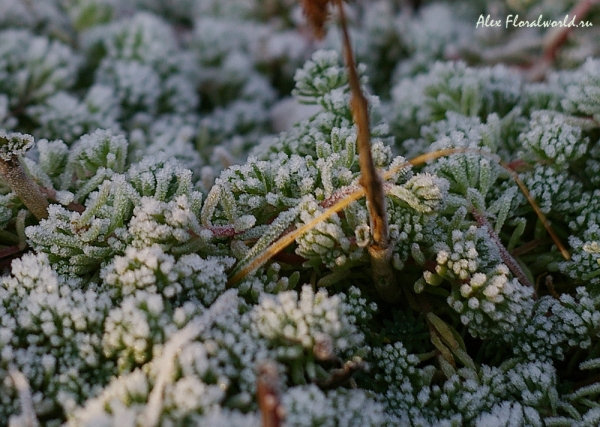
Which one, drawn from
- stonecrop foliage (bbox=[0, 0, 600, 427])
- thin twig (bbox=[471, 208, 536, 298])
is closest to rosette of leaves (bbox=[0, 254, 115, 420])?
stonecrop foliage (bbox=[0, 0, 600, 427])

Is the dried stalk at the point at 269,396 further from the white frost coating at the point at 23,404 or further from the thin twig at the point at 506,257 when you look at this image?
the thin twig at the point at 506,257

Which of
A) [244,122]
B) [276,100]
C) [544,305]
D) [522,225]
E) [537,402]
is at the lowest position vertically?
[537,402]

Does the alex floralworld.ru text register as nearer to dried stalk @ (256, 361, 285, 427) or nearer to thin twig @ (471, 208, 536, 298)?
thin twig @ (471, 208, 536, 298)

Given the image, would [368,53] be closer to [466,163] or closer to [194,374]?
[466,163]

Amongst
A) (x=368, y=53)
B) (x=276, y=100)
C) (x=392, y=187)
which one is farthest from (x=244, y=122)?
(x=392, y=187)

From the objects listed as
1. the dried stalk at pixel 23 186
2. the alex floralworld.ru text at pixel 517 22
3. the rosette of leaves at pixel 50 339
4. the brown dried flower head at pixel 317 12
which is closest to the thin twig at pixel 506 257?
the brown dried flower head at pixel 317 12

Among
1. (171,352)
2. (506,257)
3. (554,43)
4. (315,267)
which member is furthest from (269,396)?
(554,43)
